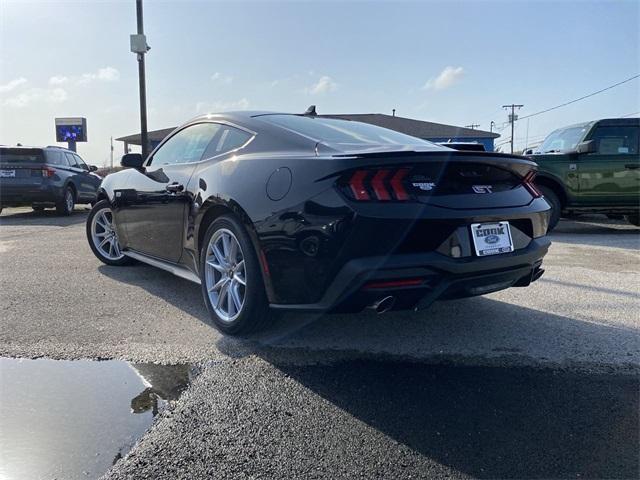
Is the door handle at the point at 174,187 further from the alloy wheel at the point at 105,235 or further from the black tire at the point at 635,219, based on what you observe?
the black tire at the point at 635,219

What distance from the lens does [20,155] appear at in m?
10.8

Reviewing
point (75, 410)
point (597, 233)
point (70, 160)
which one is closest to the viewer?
point (75, 410)

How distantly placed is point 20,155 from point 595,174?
37.6ft

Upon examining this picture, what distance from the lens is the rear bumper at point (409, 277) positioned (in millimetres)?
2436

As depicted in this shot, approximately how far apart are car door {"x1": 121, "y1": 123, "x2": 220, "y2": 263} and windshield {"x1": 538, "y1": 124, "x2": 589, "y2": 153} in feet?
22.3

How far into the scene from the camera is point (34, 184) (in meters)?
10.7

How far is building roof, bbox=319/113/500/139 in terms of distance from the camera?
96.0 feet

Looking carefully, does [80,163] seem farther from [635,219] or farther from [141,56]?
[635,219]

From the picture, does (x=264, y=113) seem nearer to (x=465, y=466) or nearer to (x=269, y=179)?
(x=269, y=179)

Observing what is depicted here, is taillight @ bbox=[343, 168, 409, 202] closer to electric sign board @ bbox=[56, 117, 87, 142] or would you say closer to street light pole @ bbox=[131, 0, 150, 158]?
street light pole @ bbox=[131, 0, 150, 158]

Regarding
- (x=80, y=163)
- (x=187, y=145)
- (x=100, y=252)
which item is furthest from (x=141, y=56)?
(x=187, y=145)

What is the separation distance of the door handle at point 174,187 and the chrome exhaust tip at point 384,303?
6.16ft

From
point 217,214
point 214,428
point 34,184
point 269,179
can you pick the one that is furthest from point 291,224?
point 34,184

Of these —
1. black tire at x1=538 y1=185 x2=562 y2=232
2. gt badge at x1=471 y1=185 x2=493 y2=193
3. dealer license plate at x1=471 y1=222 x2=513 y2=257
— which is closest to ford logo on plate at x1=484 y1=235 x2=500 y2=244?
dealer license plate at x1=471 y1=222 x2=513 y2=257
